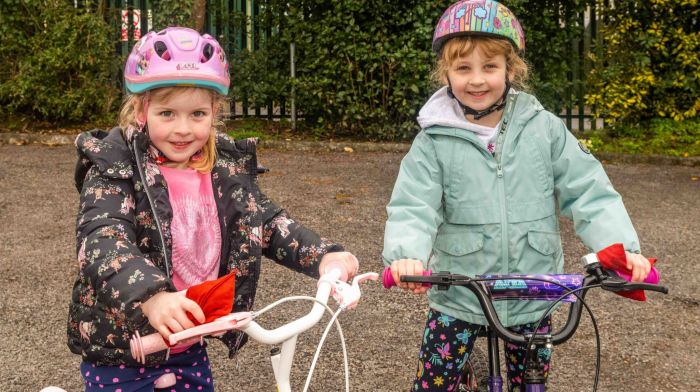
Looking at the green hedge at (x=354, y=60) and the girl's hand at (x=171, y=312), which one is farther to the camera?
the green hedge at (x=354, y=60)

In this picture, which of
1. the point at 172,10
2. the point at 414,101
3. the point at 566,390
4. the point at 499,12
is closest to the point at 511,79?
the point at 499,12

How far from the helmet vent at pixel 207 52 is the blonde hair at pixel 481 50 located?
872mm

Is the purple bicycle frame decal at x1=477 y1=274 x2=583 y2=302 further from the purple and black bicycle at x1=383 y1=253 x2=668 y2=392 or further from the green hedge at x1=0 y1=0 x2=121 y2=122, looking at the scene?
the green hedge at x1=0 y1=0 x2=121 y2=122

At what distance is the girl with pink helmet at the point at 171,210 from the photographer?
2365mm

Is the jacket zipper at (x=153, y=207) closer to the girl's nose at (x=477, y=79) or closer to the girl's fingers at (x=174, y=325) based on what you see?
the girl's fingers at (x=174, y=325)

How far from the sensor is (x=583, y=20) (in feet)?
35.6

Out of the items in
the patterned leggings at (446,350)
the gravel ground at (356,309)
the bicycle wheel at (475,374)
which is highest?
the patterned leggings at (446,350)

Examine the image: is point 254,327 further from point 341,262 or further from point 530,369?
point 530,369

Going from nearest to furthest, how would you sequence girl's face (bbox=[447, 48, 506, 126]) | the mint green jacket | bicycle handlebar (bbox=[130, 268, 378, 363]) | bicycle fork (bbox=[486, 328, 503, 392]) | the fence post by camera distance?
bicycle handlebar (bbox=[130, 268, 378, 363]) → bicycle fork (bbox=[486, 328, 503, 392]) → the mint green jacket → girl's face (bbox=[447, 48, 506, 126]) → the fence post

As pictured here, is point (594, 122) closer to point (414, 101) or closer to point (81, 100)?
point (414, 101)

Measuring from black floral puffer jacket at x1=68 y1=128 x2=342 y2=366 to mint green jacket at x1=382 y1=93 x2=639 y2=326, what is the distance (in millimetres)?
416

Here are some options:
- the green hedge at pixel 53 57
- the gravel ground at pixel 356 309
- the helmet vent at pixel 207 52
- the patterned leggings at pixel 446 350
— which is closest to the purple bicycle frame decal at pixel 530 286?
the patterned leggings at pixel 446 350

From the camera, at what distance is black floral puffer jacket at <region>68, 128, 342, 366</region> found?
2143mm

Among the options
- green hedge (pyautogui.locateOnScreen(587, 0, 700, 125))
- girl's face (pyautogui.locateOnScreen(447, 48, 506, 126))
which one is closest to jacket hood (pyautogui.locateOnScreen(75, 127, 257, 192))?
girl's face (pyautogui.locateOnScreen(447, 48, 506, 126))
